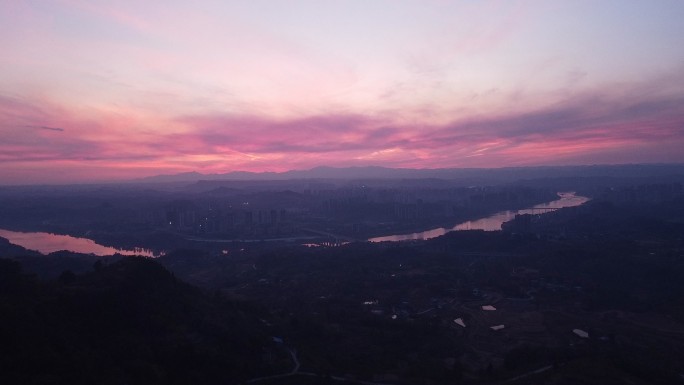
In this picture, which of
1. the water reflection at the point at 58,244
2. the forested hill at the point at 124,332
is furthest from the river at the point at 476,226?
the forested hill at the point at 124,332

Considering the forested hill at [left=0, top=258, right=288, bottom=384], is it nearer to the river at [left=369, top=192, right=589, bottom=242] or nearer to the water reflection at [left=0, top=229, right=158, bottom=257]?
the water reflection at [left=0, top=229, right=158, bottom=257]

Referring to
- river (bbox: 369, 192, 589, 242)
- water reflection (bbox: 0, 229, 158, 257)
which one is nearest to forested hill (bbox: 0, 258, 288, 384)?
water reflection (bbox: 0, 229, 158, 257)

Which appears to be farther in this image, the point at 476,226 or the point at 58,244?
the point at 476,226

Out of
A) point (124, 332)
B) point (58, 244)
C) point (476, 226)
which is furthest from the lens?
point (476, 226)

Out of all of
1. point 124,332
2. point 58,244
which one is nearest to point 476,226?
point 58,244

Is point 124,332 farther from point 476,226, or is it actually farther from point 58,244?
point 476,226

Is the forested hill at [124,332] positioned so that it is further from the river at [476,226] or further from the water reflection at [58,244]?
the river at [476,226]

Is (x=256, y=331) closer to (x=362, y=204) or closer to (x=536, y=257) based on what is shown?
(x=536, y=257)

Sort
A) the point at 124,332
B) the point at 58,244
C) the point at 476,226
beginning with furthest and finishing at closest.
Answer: the point at 476,226 < the point at 58,244 < the point at 124,332
